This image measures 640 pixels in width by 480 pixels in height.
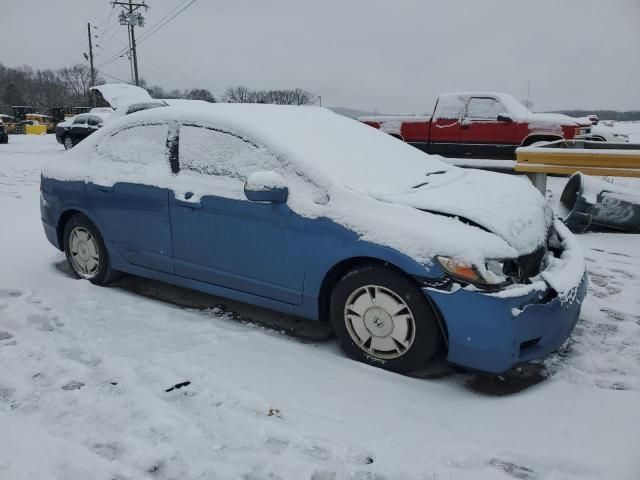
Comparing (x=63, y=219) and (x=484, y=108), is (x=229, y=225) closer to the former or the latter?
(x=63, y=219)

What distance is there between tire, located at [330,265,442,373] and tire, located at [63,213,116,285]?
2.28 meters

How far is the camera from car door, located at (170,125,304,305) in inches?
129

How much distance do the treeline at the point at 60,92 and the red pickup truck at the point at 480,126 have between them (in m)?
37.0

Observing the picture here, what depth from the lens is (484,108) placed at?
10844mm

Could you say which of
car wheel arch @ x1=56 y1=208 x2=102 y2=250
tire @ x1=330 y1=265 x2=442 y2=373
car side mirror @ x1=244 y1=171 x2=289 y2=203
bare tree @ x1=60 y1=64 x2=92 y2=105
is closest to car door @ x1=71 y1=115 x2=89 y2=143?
car wheel arch @ x1=56 y1=208 x2=102 y2=250

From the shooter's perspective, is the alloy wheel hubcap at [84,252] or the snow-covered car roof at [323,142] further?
the alloy wheel hubcap at [84,252]

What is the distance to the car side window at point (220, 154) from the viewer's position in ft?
11.2

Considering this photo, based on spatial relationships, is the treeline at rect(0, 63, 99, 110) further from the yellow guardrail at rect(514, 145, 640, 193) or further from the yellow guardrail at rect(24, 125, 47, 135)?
the yellow guardrail at rect(514, 145, 640, 193)

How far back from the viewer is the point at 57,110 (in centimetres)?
3466

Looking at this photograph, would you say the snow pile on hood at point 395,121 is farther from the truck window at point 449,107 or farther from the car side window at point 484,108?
the car side window at point 484,108

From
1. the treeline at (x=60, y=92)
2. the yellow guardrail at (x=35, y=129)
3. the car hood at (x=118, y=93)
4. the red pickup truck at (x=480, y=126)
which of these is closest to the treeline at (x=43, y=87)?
the treeline at (x=60, y=92)

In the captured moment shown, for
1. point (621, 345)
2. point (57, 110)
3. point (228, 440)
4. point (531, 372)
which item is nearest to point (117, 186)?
point (228, 440)

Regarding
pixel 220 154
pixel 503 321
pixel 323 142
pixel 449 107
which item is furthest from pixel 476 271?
pixel 449 107

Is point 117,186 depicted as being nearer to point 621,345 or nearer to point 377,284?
point 377,284
